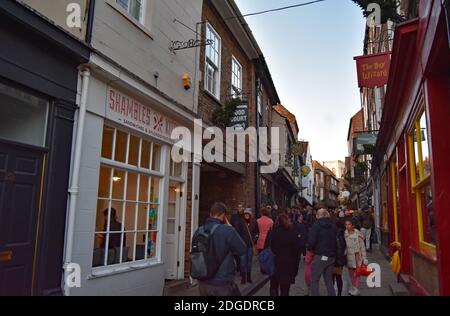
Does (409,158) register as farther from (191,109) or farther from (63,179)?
(63,179)

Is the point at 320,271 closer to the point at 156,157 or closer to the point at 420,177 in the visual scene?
the point at 420,177

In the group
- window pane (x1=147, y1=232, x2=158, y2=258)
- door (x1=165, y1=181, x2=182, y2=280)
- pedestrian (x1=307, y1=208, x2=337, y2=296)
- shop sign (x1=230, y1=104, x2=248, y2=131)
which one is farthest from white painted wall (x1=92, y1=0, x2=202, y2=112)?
pedestrian (x1=307, y1=208, x2=337, y2=296)

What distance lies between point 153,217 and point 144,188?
2.12 ft

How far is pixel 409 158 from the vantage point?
22.6ft

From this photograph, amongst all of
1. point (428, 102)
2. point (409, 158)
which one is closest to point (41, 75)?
point (428, 102)

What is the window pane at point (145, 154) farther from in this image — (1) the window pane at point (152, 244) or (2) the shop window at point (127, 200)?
(1) the window pane at point (152, 244)

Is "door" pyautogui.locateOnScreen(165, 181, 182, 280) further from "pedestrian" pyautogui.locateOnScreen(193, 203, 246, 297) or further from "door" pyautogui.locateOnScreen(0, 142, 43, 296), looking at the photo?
"pedestrian" pyautogui.locateOnScreen(193, 203, 246, 297)

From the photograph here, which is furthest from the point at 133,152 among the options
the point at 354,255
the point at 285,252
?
the point at 354,255

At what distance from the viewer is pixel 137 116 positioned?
267 inches

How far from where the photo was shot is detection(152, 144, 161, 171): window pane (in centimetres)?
758

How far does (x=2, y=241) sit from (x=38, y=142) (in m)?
1.33

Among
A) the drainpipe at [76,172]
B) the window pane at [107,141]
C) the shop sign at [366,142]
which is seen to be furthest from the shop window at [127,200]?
the shop sign at [366,142]

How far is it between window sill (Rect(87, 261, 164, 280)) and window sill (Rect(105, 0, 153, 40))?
166 inches

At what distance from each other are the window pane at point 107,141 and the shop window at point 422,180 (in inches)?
189
